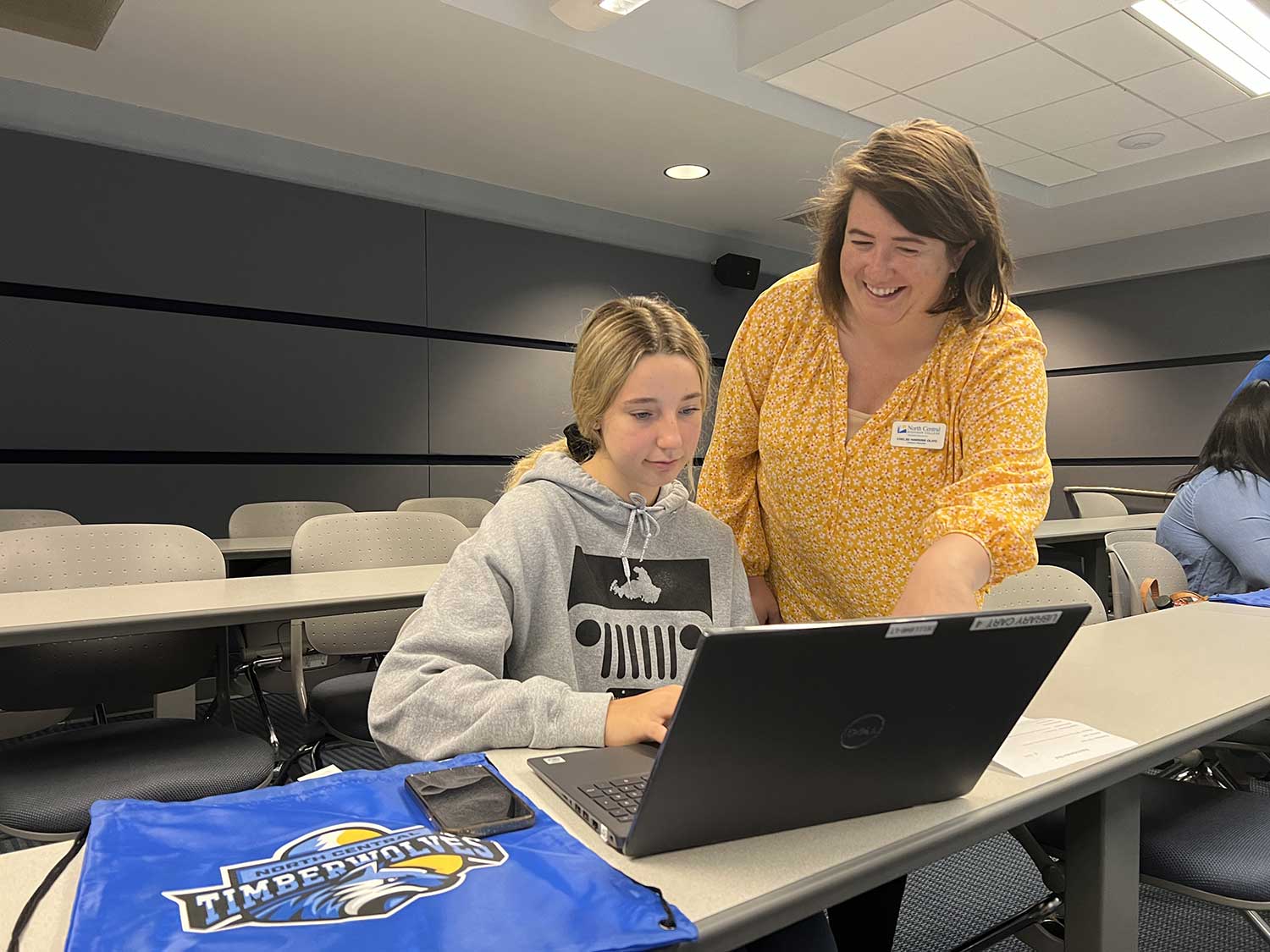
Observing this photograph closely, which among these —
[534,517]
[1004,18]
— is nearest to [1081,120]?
[1004,18]

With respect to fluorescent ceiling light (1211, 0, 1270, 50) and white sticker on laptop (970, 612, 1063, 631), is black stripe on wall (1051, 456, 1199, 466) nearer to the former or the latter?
fluorescent ceiling light (1211, 0, 1270, 50)

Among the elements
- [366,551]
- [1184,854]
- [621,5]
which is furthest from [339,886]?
[621,5]

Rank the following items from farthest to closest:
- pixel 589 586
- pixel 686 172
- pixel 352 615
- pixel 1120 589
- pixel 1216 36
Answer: pixel 686 172 < pixel 1216 36 < pixel 1120 589 < pixel 352 615 < pixel 589 586

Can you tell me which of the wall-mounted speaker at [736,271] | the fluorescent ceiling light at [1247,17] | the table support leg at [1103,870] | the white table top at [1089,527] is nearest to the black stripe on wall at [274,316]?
the wall-mounted speaker at [736,271]

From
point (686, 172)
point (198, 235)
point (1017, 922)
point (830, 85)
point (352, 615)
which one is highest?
point (830, 85)

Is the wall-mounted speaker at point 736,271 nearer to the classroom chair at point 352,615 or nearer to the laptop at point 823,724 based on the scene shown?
the classroom chair at point 352,615

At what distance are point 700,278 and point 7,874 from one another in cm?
567

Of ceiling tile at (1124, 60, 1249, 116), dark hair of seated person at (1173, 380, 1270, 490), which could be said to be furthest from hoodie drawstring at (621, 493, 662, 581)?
ceiling tile at (1124, 60, 1249, 116)

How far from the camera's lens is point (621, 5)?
305cm

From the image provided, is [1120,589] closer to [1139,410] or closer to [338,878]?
[338,878]

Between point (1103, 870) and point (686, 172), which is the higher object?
point (686, 172)

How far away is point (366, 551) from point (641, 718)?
1842mm

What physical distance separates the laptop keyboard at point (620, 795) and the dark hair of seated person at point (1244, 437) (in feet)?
8.50

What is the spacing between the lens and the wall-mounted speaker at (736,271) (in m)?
5.99
